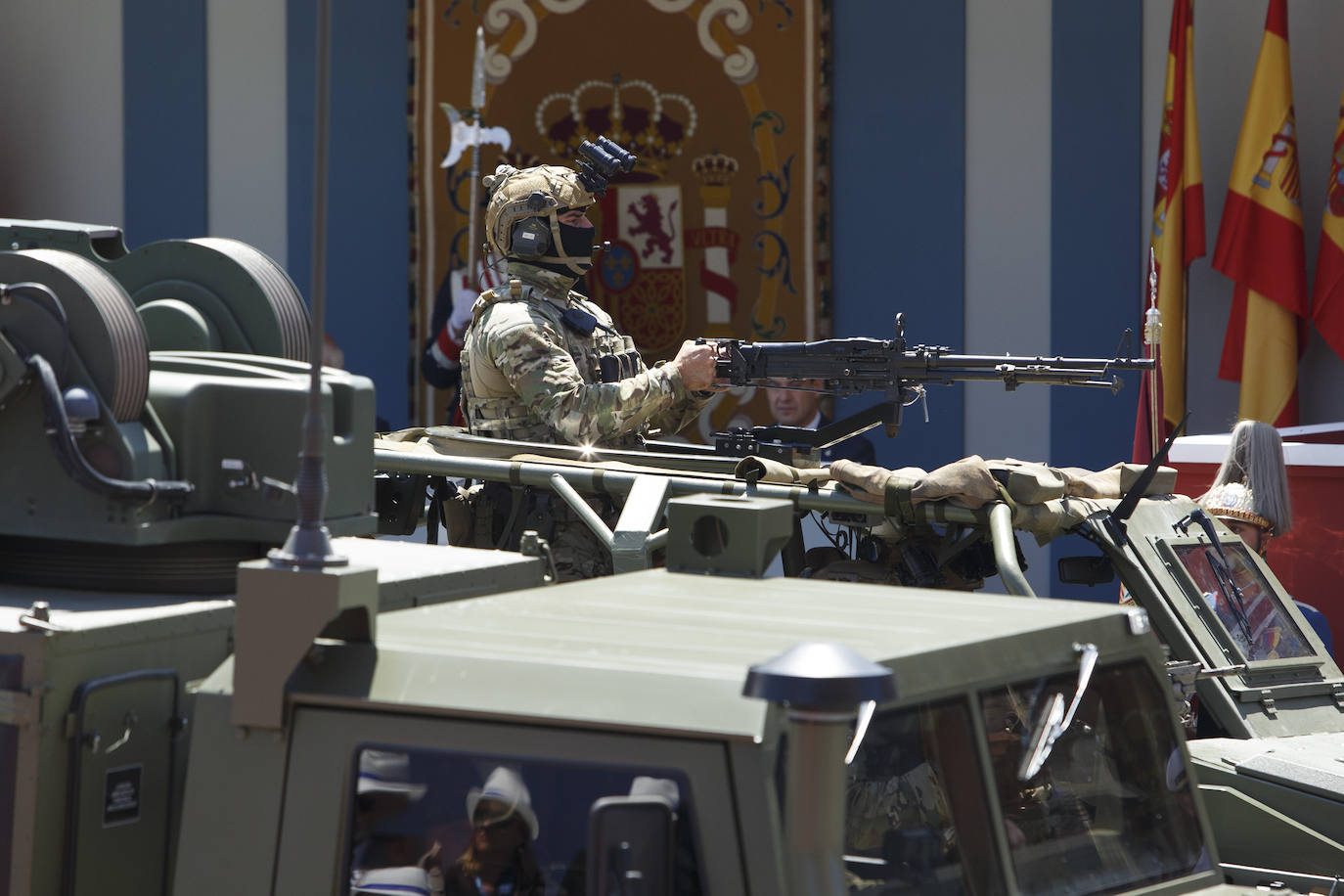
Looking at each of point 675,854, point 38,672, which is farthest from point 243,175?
point 675,854

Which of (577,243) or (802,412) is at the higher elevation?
(577,243)

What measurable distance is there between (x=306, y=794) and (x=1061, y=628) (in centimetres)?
109

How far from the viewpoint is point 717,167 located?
28.3ft

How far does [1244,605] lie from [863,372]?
1537mm

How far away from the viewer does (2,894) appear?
8.04 feet

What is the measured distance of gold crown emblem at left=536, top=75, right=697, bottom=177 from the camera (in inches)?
340

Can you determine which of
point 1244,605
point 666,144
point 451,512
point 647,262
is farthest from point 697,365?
point 666,144

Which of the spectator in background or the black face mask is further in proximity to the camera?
the black face mask

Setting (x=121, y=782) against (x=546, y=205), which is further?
(x=546, y=205)

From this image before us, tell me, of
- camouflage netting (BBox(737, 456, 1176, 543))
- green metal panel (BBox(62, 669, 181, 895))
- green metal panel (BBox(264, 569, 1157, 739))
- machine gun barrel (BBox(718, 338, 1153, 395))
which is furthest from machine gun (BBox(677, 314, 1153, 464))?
green metal panel (BBox(62, 669, 181, 895))

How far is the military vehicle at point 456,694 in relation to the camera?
6.28ft

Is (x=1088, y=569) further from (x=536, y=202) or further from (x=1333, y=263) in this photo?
(x=1333, y=263)

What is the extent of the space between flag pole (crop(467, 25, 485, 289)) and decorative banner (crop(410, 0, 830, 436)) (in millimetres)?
105

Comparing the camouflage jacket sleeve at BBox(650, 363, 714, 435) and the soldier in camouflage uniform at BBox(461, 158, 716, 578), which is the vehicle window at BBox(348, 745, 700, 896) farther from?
the camouflage jacket sleeve at BBox(650, 363, 714, 435)
